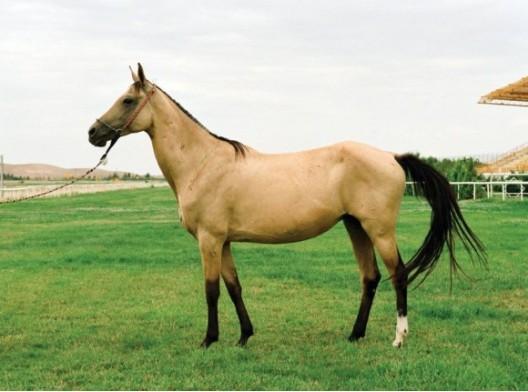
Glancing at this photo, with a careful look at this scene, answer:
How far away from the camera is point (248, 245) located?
1540cm

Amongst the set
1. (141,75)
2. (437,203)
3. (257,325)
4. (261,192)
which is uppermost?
(141,75)

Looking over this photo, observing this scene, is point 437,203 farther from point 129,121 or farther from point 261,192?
point 129,121

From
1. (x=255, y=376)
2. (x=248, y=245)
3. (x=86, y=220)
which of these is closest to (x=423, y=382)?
(x=255, y=376)

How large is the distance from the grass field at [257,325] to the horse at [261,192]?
50 centimetres

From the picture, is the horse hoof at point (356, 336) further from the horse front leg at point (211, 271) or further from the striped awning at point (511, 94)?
the striped awning at point (511, 94)

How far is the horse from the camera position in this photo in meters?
6.53

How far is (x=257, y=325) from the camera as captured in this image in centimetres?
745

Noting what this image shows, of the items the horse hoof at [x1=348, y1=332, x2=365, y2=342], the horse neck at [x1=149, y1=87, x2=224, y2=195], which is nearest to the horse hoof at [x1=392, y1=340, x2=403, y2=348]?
the horse hoof at [x1=348, y1=332, x2=365, y2=342]

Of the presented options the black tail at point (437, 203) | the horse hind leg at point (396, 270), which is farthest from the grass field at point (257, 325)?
the black tail at point (437, 203)

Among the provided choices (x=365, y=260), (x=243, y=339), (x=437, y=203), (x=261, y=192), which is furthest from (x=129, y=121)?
(x=437, y=203)

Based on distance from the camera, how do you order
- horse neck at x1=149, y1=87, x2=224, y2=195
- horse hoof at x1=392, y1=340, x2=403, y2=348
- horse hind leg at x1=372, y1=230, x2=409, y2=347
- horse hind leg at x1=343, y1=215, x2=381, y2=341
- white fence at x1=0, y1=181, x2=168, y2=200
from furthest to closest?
1. white fence at x1=0, y1=181, x2=168, y2=200
2. horse hind leg at x1=343, y1=215, x2=381, y2=341
3. horse neck at x1=149, y1=87, x2=224, y2=195
4. horse hind leg at x1=372, y1=230, x2=409, y2=347
5. horse hoof at x1=392, y1=340, x2=403, y2=348

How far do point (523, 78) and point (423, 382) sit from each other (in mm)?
46886

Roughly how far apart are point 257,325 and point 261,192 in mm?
1669

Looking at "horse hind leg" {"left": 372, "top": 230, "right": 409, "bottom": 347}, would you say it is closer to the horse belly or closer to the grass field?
the grass field
